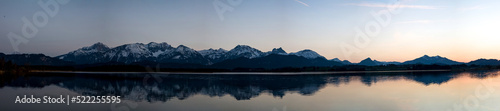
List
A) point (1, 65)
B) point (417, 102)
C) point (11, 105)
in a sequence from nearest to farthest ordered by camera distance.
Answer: point (11, 105), point (417, 102), point (1, 65)

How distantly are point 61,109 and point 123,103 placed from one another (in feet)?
19.5

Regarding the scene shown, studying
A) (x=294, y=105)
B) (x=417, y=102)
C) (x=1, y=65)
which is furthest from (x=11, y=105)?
(x=1, y=65)

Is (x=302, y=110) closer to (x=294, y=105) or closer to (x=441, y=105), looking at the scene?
(x=294, y=105)

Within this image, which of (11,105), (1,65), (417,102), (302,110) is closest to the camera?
(302,110)

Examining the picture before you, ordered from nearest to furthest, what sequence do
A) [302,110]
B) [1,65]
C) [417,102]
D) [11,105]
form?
[302,110] < [11,105] < [417,102] < [1,65]

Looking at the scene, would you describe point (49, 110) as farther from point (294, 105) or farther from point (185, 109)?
point (294, 105)

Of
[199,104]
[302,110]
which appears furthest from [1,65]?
[302,110]

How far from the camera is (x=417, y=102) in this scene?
36750 millimetres

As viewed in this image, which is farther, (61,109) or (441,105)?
(441,105)

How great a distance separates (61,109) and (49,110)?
1.06m

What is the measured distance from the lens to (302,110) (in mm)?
30625

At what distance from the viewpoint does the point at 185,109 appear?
31.6 meters

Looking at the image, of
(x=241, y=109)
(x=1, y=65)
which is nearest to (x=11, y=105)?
(x=241, y=109)

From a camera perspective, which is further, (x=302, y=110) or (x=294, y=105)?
(x=294, y=105)
